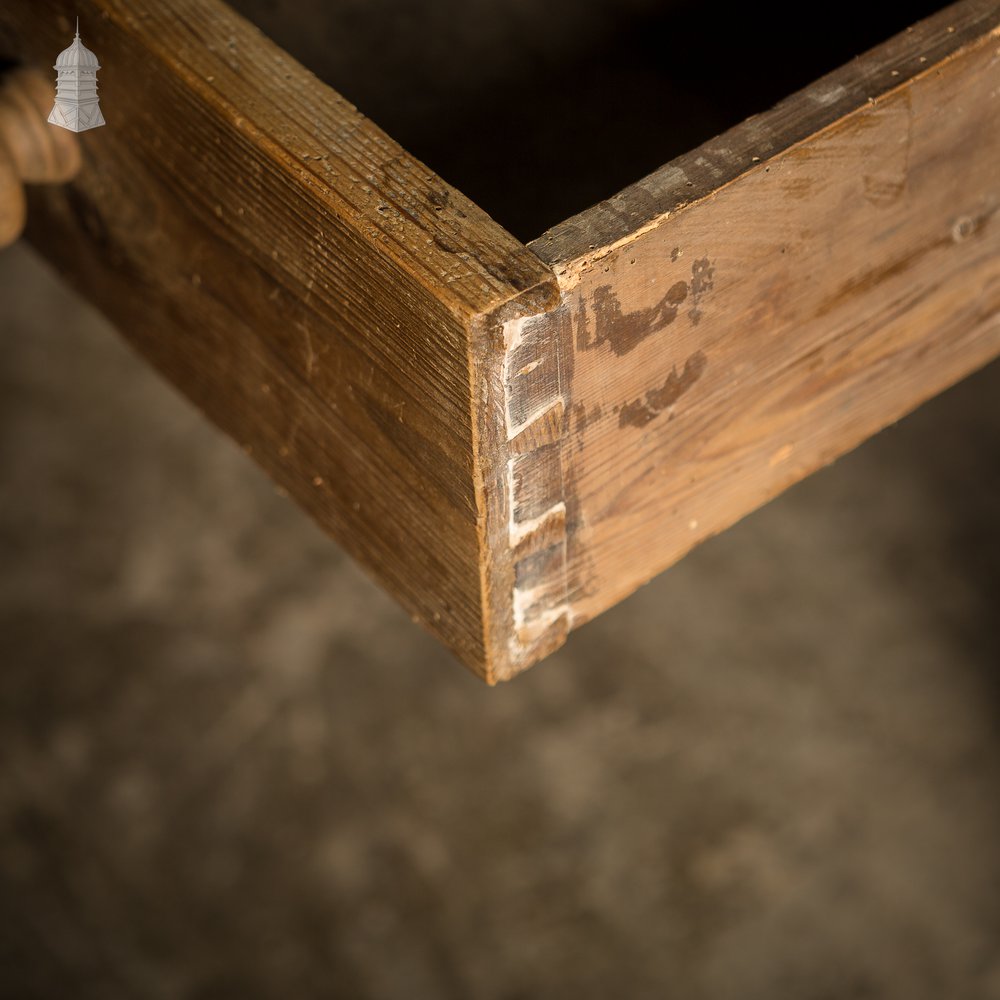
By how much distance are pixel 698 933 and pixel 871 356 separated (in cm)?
111

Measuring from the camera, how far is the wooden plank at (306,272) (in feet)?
2.41

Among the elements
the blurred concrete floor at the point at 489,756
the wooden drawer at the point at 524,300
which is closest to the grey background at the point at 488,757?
the blurred concrete floor at the point at 489,756

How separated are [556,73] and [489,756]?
3.46 ft

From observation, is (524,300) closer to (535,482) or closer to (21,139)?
Result: (535,482)

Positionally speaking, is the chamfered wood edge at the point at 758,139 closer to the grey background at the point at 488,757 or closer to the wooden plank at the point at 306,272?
the wooden plank at the point at 306,272

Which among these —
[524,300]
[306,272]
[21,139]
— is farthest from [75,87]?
[524,300]

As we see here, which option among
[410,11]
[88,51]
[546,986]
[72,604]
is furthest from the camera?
[72,604]

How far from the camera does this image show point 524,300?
71 cm

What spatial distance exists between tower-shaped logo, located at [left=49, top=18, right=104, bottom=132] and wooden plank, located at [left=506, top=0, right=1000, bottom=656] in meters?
0.31

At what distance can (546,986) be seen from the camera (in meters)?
1.86

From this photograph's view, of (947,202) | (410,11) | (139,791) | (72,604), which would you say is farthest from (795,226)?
(72,604)

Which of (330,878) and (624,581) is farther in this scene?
(330,878)

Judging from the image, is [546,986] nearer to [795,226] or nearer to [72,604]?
[72,604]

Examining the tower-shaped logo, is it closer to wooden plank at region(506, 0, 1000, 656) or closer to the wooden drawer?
the wooden drawer
